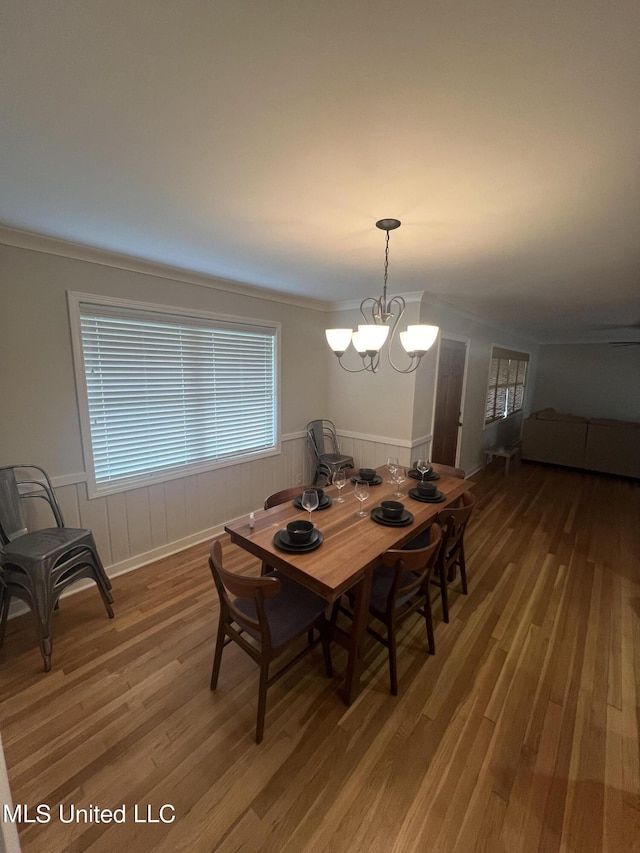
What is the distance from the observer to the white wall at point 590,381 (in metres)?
6.63

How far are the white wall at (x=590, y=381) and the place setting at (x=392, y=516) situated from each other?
24.5ft

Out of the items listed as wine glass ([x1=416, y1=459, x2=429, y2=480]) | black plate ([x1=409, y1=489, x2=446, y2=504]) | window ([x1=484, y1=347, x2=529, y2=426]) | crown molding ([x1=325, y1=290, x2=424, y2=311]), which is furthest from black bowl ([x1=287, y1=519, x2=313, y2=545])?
window ([x1=484, y1=347, x2=529, y2=426])

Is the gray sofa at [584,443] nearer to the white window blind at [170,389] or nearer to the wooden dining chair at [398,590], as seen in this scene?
the white window blind at [170,389]

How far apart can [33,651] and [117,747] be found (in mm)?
918

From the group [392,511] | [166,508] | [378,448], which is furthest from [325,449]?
[392,511]

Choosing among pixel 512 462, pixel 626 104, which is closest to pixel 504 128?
pixel 626 104

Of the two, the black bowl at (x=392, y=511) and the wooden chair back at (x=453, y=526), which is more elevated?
the black bowl at (x=392, y=511)

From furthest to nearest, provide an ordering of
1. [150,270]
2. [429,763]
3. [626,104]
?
1. [150,270]
2. [429,763]
3. [626,104]

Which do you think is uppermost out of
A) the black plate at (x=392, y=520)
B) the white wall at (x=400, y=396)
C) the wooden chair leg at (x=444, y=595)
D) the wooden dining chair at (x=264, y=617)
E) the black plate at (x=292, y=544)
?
the white wall at (x=400, y=396)

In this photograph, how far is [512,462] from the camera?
5.85 m

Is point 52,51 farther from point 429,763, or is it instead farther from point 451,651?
point 451,651

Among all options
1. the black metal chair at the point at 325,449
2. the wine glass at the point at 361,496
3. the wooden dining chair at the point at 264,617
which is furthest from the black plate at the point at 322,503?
the black metal chair at the point at 325,449

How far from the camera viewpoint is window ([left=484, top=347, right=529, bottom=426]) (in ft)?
17.7

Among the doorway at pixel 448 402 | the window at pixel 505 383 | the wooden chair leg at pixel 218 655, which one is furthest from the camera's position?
the window at pixel 505 383
